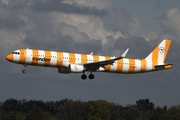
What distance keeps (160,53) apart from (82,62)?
19.6m

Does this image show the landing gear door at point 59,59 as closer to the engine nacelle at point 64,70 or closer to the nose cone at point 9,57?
the engine nacelle at point 64,70

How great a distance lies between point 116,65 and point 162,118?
307 ft

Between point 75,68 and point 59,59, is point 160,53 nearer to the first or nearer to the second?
point 75,68

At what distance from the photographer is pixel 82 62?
101 meters

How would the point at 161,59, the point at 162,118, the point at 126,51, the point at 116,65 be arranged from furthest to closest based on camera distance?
1. the point at 162,118
2. the point at 161,59
3. the point at 116,65
4. the point at 126,51

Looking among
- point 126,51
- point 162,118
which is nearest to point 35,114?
point 162,118

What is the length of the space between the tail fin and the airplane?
0.90 ft

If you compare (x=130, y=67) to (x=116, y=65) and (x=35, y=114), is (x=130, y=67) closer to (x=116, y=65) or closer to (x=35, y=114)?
(x=116, y=65)

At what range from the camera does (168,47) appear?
11544 centimetres

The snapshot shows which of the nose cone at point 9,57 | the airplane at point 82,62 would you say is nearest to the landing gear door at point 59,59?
the airplane at point 82,62

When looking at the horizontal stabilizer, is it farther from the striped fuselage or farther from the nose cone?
the nose cone

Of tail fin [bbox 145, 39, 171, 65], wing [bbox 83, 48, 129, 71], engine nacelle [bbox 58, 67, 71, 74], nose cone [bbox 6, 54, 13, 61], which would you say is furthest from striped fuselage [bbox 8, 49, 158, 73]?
tail fin [bbox 145, 39, 171, 65]

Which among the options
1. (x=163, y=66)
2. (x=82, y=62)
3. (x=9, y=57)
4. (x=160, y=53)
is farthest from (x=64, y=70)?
(x=160, y=53)

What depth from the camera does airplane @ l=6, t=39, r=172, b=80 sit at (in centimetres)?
9725
